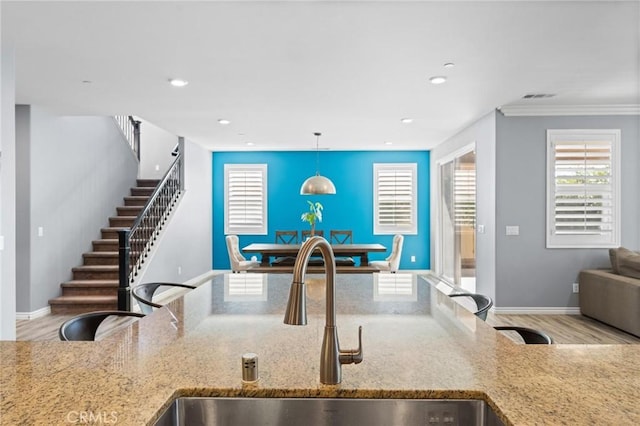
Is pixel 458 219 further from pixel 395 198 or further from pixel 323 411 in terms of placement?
pixel 323 411

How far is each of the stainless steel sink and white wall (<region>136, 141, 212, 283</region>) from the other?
5.53 m

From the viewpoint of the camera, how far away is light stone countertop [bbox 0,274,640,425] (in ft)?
2.92

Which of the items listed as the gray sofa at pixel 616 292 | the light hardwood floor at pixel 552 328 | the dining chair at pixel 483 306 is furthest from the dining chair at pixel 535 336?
the gray sofa at pixel 616 292

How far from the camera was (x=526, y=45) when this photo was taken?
137 inches

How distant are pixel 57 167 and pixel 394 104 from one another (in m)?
4.65

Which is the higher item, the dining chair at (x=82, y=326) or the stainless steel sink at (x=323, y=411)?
the stainless steel sink at (x=323, y=411)

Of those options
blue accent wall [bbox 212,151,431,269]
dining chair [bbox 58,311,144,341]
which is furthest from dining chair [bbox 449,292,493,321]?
blue accent wall [bbox 212,151,431,269]

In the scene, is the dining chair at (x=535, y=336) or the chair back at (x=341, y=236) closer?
the dining chair at (x=535, y=336)

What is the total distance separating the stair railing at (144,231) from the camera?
555cm

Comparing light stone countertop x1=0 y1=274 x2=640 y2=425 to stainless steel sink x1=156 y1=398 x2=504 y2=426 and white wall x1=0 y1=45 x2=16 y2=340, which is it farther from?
white wall x1=0 y1=45 x2=16 y2=340

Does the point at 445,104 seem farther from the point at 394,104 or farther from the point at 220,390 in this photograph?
the point at 220,390

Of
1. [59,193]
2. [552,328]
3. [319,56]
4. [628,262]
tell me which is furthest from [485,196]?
[59,193]

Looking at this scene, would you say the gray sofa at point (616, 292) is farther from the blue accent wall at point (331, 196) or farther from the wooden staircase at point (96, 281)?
the wooden staircase at point (96, 281)

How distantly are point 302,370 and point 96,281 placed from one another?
19.8 feet
